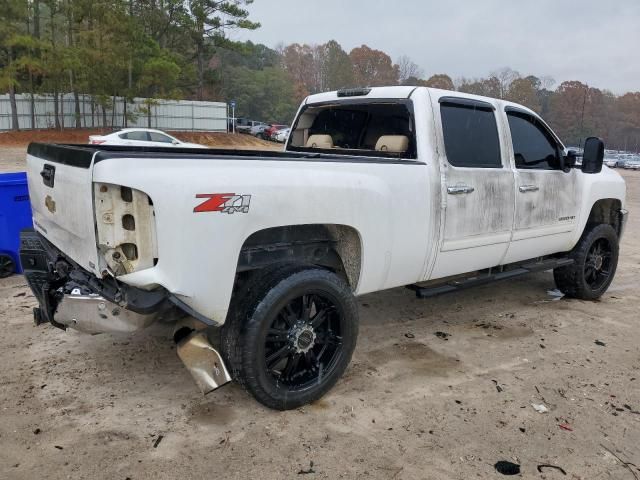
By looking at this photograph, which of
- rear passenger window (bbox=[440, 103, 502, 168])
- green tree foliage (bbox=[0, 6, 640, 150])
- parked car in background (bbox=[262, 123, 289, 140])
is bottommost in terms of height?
rear passenger window (bbox=[440, 103, 502, 168])

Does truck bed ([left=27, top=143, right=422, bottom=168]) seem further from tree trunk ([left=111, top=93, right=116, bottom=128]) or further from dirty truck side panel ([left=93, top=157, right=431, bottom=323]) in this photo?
tree trunk ([left=111, top=93, right=116, bottom=128])

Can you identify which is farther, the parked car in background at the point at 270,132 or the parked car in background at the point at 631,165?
the parked car in background at the point at 631,165

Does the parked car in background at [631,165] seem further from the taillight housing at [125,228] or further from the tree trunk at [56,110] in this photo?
the taillight housing at [125,228]

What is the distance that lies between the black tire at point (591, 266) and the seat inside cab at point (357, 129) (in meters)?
2.51

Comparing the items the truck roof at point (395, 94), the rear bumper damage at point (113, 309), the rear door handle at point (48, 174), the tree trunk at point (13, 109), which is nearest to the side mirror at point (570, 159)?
the truck roof at point (395, 94)

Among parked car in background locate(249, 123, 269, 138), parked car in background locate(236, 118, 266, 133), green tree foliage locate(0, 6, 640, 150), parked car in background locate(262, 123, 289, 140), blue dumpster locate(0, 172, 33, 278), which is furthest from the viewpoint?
parked car in background locate(236, 118, 266, 133)

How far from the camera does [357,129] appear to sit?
491cm

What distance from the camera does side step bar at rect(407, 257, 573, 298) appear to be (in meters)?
4.14

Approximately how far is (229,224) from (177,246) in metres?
0.30

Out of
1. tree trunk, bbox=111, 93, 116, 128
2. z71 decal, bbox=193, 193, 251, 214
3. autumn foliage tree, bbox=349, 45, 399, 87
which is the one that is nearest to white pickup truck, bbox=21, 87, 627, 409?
z71 decal, bbox=193, 193, 251, 214

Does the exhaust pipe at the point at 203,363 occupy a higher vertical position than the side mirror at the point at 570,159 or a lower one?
lower

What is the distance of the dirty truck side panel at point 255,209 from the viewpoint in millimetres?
2584

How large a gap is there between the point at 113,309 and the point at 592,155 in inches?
173

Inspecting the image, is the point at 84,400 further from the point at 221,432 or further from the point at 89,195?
the point at 89,195
